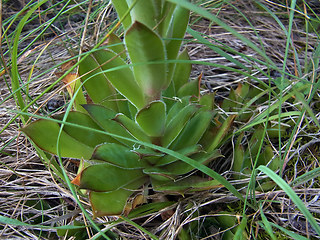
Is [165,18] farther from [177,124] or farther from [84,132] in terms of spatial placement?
[84,132]

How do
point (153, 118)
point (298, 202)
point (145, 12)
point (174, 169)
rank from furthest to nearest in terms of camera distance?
point (174, 169) → point (153, 118) → point (145, 12) → point (298, 202)

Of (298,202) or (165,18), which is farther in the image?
(165,18)

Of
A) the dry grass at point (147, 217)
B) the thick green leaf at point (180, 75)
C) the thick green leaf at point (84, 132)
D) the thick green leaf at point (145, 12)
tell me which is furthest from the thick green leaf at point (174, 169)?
the thick green leaf at point (145, 12)

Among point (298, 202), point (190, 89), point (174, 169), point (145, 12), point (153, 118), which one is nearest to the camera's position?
point (298, 202)

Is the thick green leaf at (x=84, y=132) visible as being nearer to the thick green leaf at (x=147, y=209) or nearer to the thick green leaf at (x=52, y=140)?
the thick green leaf at (x=52, y=140)

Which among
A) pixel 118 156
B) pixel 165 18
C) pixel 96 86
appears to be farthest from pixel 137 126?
pixel 165 18

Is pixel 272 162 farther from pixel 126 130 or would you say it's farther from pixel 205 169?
pixel 126 130

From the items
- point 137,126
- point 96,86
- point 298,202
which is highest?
point 96,86

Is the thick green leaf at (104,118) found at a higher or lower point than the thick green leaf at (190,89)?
higher
